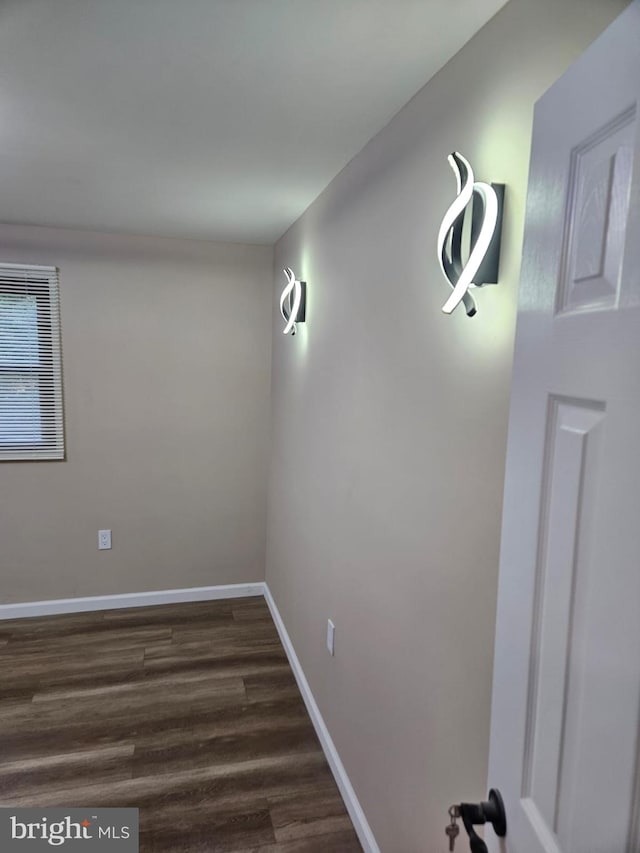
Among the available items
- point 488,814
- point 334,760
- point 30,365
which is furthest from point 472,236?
point 30,365

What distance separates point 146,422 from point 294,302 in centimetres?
137

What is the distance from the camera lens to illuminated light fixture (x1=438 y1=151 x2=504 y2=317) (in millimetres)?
1008

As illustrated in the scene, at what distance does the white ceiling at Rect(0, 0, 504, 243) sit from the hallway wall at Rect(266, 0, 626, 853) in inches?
4.1

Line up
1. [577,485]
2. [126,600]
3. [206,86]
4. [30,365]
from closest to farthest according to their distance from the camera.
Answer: [577,485]
[206,86]
[30,365]
[126,600]

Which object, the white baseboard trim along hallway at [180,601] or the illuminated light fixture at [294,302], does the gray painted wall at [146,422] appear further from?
the illuminated light fixture at [294,302]

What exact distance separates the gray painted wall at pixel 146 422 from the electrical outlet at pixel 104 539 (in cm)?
4

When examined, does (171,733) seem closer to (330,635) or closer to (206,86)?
(330,635)

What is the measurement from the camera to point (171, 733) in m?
2.27

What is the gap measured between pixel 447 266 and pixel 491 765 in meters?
0.95

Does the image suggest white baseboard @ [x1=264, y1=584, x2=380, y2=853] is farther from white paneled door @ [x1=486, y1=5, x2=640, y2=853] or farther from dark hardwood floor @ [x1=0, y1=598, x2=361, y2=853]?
white paneled door @ [x1=486, y1=5, x2=640, y2=853]

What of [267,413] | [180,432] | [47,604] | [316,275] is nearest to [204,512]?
[180,432]

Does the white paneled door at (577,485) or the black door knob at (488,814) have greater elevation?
the white paneled door at (577,485)

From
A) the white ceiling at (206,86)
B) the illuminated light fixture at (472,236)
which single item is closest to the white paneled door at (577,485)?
the illuminated light fixture at (472,236)

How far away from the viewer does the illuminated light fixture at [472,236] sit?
1008 millimetres
